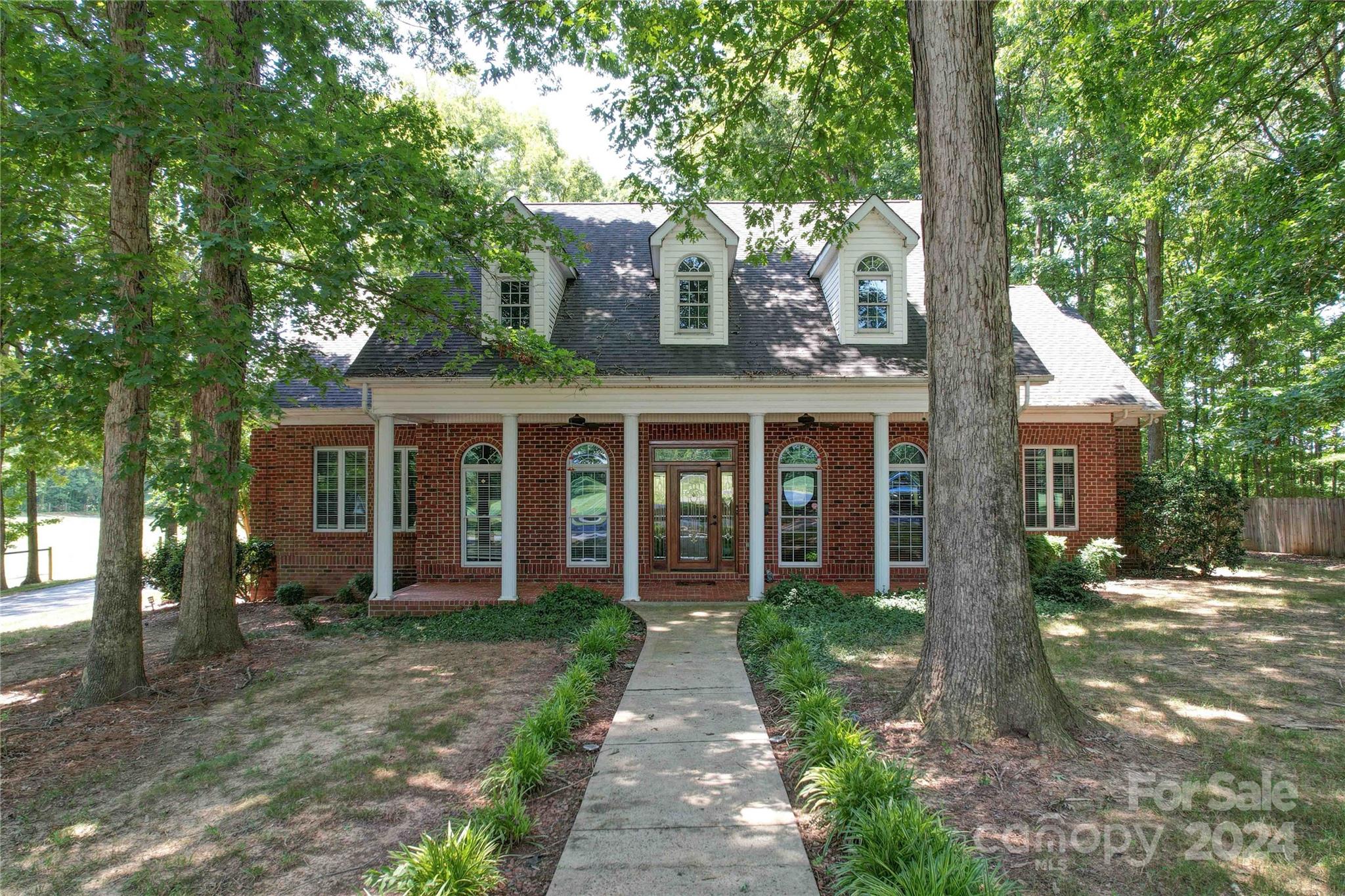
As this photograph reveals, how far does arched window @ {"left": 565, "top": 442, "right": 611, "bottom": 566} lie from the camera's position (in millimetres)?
12359

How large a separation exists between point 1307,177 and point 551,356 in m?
11.4

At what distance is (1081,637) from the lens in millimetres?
8117

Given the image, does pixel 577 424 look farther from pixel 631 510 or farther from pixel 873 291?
pixel 873 291

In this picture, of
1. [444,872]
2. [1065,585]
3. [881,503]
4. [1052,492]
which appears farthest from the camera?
[1052,492]

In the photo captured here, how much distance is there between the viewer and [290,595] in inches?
484

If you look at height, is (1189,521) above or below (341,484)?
below

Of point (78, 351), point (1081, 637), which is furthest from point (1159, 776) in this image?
point (78, 351)

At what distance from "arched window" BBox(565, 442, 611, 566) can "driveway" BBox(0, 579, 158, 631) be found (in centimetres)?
849

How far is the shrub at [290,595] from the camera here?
1227cm

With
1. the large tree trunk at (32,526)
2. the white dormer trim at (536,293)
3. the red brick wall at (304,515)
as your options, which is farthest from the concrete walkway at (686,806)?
the large tree trunk at (32,526)

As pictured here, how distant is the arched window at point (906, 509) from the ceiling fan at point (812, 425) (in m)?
1.28

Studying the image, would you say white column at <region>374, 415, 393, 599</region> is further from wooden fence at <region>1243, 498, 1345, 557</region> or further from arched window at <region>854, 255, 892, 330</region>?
wooden fence at <region>1243, 498, 1345, 557</region>

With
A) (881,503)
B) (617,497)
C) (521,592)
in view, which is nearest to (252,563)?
(521,592)

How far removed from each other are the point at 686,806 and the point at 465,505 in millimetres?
9479
